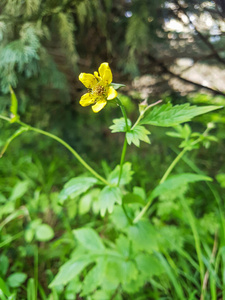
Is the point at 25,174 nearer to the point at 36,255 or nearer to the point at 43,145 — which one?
the point at 43,145

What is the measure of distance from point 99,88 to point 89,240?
2.01 ft

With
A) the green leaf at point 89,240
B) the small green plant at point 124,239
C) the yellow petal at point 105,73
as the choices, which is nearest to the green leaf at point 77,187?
the small green plant at point 124,239

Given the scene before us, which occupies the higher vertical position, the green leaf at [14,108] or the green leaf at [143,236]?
the green leaf at [14,108]

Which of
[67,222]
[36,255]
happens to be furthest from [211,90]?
[36,255]

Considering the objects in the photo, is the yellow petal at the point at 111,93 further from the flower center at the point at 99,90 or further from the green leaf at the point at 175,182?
the green leaf at the point at 175,182

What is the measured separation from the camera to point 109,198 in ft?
2.42

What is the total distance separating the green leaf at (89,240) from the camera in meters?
0.95

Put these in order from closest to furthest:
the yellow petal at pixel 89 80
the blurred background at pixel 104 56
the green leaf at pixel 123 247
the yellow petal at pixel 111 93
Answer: the yellow petal at pixel 111 93
the yellow petal at pixel 89 80
the green leaf at pixel 123 247
the blurred background at pixel 104 56

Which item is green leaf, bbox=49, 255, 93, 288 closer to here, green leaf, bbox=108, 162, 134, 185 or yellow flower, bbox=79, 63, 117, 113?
green leaf, bbox=108, 162, 134, 185

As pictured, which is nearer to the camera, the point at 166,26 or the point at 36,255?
the point at 36,255

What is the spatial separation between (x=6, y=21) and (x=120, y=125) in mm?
755

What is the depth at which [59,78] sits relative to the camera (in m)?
1.32

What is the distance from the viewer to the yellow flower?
627mm

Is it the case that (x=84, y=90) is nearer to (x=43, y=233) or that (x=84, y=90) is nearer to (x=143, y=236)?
(x=43, y=233)
